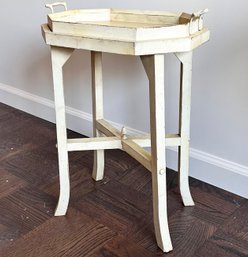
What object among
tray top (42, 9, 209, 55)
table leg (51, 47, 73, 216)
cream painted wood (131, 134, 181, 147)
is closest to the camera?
tray top (42, 9, 209, 55)

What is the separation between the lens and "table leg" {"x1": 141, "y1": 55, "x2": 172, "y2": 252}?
1.15 m

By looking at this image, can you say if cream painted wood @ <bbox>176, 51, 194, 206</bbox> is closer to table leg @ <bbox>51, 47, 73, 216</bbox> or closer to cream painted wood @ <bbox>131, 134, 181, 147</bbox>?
cream painted wood @ <bbox>131, 134, 181, 147</bbox>

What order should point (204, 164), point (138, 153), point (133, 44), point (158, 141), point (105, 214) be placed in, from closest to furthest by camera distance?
1. point (133, 44)
2. point (158, 141)
3. point (138, 153)
4. point (105, 214)
5. point (204, 164)

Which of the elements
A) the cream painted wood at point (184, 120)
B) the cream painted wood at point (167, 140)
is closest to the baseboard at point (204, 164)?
the cream painted wood at point (184, 120)

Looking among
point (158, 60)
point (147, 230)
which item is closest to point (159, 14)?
point (158, 60)

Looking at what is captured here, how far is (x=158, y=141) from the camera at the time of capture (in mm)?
1221

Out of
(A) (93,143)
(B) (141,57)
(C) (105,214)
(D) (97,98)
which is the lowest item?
(C) (105,214)

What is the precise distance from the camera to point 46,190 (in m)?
1.70

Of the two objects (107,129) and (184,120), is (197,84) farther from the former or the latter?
(107,129)

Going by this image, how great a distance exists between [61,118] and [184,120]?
42 centimetres

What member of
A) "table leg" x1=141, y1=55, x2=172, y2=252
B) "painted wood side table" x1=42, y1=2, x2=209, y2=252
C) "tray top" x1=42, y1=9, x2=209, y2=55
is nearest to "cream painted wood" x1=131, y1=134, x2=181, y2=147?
"painted wood side table" x1=42, y1=2, x2=209, y2=252

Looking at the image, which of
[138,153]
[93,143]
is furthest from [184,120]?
[93,143]

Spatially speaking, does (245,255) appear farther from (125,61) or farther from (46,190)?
(125,61)

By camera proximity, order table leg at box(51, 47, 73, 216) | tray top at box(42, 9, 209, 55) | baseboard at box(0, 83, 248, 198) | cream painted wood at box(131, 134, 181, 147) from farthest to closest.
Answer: baseboard at box(0, 83, 248, 198)
cream painted wood at box(131, 134, 181, 147)
table leg at box(51, 47, 73, 216)
tray top at box(42, 9, 209, 55)
